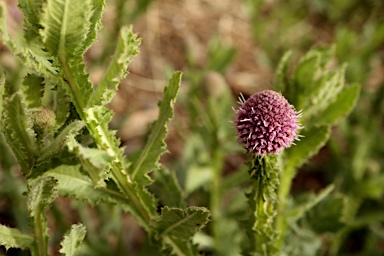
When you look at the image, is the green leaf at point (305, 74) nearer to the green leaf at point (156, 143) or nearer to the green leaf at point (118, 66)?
the green leaf at point (156, 143)

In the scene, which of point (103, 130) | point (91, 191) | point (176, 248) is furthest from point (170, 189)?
point (103, 130)

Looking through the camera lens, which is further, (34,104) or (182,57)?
(182,57)

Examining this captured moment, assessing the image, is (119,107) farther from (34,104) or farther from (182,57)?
(34,104)

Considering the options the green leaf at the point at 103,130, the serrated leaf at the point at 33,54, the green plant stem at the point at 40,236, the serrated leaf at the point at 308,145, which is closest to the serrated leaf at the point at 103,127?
the green leaf at the point at 103,130

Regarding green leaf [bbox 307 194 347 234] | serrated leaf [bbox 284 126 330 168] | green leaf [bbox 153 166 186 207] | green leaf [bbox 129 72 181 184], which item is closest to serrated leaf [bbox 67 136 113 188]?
green leaf [bbox 129 72 181 184]

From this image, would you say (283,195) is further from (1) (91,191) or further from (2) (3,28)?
(2) (3,28)

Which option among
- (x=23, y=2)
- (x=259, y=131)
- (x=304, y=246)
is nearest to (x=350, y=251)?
(x=304, y=246)
